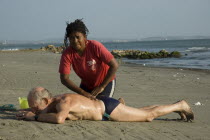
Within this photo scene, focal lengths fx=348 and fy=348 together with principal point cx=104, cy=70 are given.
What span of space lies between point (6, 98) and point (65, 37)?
2.88m

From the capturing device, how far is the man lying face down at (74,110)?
4.68 metres

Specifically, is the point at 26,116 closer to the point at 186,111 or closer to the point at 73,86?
the point at 73,86

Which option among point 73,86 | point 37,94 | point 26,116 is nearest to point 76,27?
point 73,86

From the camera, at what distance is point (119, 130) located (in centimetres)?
462

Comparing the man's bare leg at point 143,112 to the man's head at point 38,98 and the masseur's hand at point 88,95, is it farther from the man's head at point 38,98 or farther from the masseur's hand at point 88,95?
the man's head at point 38,98

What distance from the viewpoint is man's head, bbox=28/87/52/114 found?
466 cm

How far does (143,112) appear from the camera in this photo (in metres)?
5.37

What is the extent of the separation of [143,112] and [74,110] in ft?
3.73

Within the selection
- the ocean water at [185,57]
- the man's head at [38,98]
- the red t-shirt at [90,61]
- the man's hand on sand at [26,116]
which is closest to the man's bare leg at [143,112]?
the red t-shirt at [90,61]

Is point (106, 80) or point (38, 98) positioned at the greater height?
point (106, 80)

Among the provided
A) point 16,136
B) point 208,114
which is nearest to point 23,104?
point 16,136

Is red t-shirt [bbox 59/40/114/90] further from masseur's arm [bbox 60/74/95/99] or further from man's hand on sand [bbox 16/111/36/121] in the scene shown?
man's hand on sand [bbox 16/111/36/121]

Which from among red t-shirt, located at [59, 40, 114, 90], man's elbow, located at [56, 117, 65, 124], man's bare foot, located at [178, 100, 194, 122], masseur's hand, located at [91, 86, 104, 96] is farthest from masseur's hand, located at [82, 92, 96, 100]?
man's bare foot, located at [178, 100, 194, 122]

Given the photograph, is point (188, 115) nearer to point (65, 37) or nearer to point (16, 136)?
point (65, 37)
